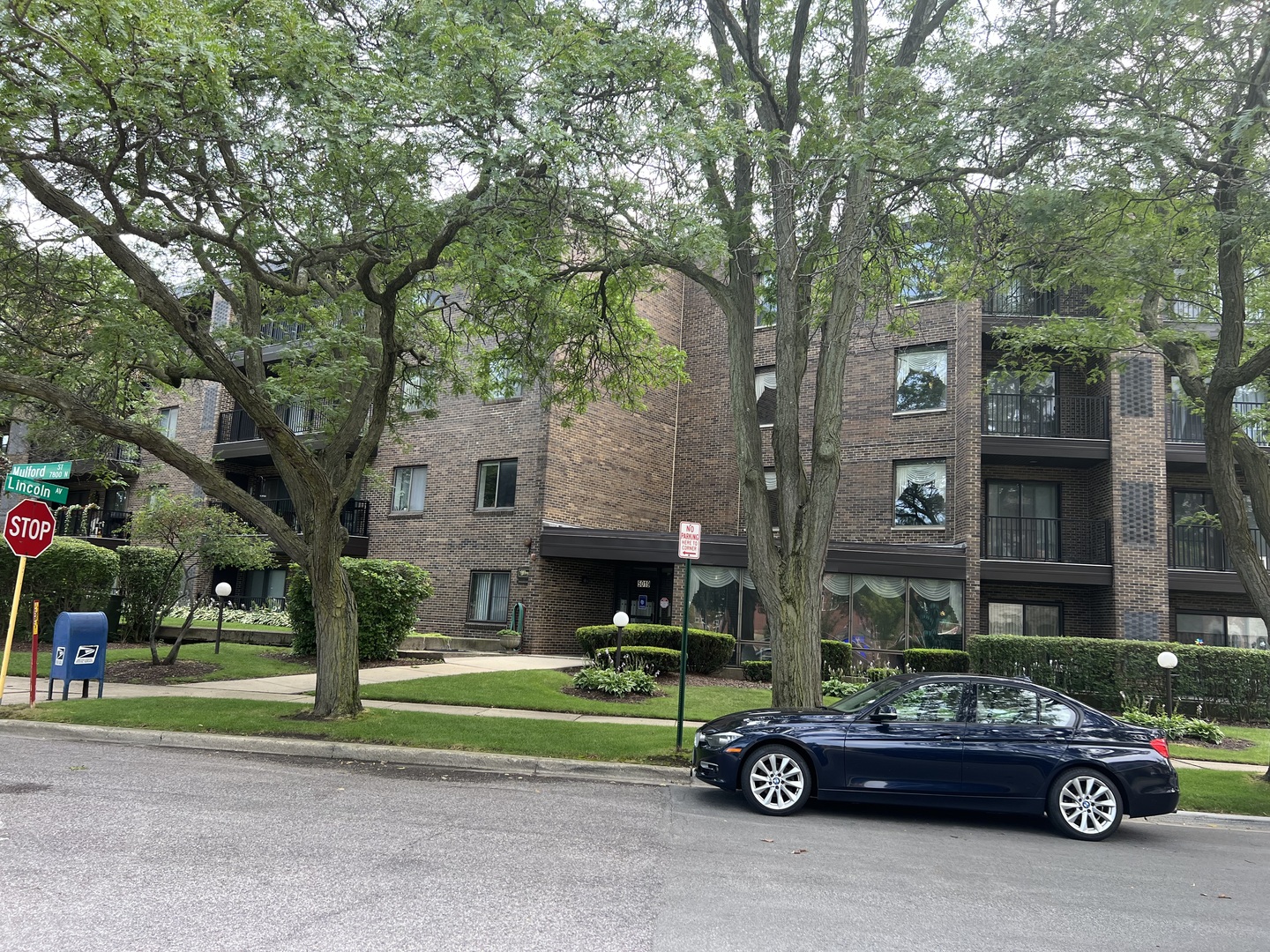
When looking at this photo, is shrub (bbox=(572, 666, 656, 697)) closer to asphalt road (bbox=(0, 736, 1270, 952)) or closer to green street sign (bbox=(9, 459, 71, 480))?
asphalt road (bbox=(0, 736, 1270, 952))

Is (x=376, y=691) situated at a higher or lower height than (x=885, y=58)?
lower

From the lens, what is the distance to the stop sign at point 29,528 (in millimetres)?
11922

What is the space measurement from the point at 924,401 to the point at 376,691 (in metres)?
14.8

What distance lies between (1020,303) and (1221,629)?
900 cm

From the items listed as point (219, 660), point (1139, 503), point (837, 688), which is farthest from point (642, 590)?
point (1139, 503)

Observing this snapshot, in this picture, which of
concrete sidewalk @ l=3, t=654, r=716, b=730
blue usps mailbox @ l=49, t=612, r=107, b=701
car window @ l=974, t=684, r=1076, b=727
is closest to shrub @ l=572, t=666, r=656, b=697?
concrete sidewalk @ l=3, t=654, r=716, b=730

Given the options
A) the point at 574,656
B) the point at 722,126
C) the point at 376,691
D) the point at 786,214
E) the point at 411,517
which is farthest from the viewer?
the point at 411,517

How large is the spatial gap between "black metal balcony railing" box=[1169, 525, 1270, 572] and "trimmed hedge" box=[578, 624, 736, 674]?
10918 mm

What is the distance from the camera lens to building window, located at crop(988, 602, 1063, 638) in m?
21.4

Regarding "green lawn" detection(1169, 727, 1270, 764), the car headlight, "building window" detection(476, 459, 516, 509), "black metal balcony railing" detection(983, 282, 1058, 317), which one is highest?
"black metal balcony railing" detection(983, 282, 1058, 317)

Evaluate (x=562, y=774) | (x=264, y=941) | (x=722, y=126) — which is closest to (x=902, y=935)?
(x=264, y=941)

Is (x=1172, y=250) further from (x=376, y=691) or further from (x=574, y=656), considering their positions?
(x=574, y=656)

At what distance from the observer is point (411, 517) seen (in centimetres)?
2508

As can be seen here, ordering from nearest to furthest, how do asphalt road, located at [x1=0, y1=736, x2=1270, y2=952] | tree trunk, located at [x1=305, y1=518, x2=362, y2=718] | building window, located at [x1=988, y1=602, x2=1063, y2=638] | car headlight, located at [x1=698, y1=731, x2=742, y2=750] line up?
asphalt road, located at [x1=0, y1=736, x2=1270, y2=952] → car headlight, located at [x1=698, y1=731, x2=742, y2=750] → tree trunk, located at [x1=305, y1=518, x2=362, y2=718] → building window, located at [x1=988, y1=602, x2=1063, y2=638]
